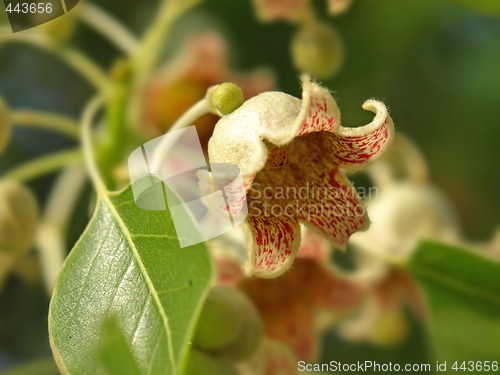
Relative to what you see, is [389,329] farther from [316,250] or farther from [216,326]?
[216,326]

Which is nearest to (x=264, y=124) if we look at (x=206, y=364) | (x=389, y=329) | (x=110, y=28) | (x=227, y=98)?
(x=227, y=98)

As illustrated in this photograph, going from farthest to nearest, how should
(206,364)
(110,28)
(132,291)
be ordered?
(110,28) → (206,364) → (132,291)

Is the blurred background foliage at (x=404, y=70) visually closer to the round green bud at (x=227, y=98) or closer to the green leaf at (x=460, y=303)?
the green leaf at (x=460, y=303)

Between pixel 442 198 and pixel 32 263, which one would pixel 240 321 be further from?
pixel 442 198

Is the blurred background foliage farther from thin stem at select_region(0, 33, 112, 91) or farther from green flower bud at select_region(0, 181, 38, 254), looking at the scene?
green flower bud at select_region(0, 181, 38, 254)

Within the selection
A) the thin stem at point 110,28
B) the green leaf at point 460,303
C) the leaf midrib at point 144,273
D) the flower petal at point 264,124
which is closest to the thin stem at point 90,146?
the leaf midrib at point 144,273

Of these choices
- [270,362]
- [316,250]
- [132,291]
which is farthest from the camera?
[316,250]
